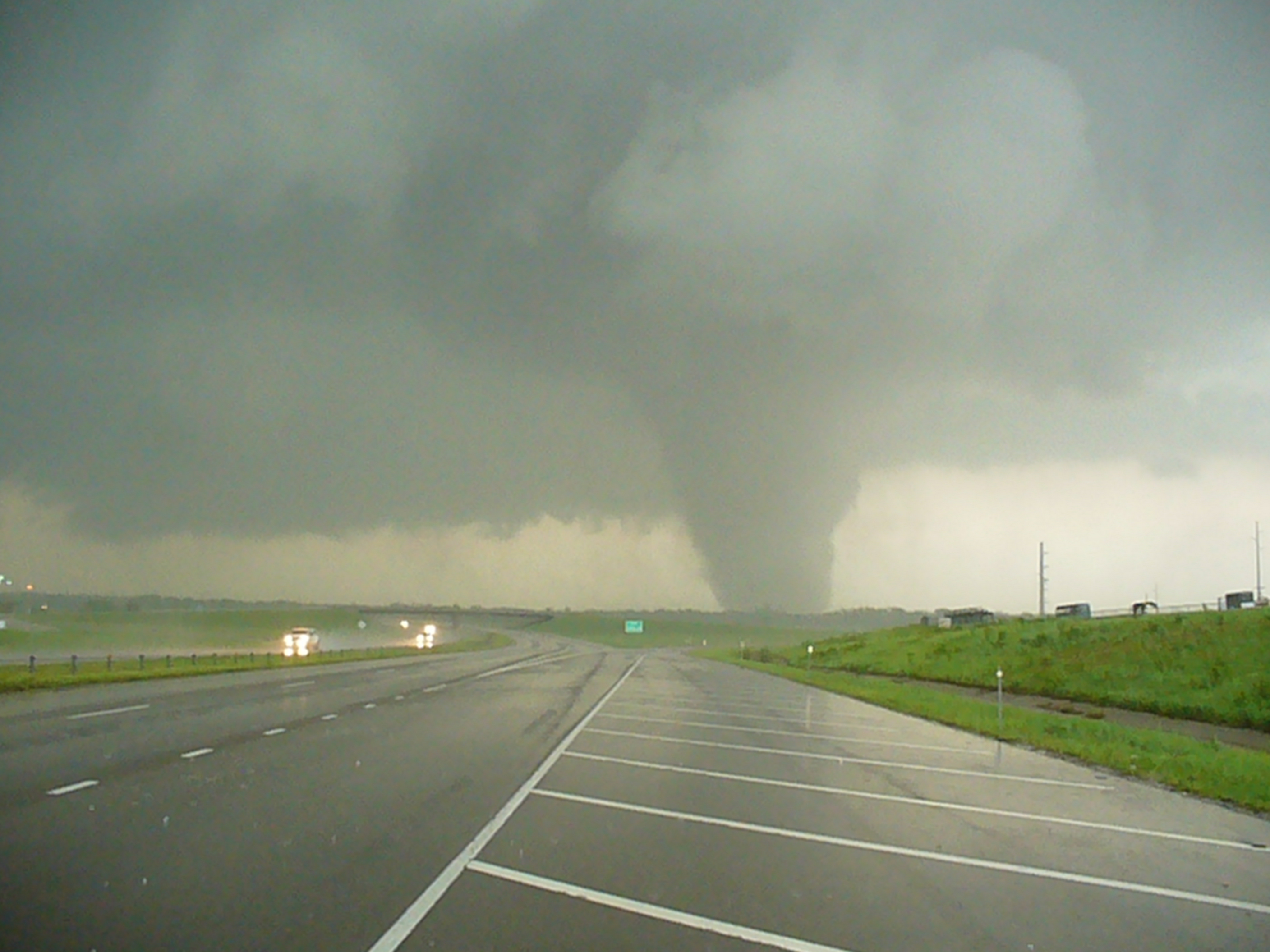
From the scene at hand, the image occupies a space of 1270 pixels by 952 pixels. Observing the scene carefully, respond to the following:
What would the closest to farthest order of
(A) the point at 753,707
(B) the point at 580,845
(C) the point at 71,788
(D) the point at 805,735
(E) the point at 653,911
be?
(E) the point at 653,911
(B) the point at 580,845
(C) the point at 71,788
(D) the point at 805,735
(A) the point at 753,707

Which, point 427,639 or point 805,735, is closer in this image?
point 805,735

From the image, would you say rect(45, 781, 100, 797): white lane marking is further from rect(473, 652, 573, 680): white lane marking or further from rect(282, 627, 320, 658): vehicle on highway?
rect(282, 627, 320, 658): vehicle on highway

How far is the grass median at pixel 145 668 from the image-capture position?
1244 inches

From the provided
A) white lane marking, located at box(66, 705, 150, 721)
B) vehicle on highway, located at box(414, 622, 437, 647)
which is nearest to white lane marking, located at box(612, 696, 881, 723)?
white lane marking, located at box(66, 705, 150, 721)

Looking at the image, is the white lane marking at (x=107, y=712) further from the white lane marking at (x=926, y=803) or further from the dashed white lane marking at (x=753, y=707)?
the dashed white lane marking at (x=753, y=707)

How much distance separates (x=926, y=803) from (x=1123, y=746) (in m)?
11.3

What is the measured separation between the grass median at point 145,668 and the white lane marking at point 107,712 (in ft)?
26.6

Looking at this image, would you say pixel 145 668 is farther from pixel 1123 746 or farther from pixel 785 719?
pixel 1123 746

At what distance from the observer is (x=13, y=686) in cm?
2891

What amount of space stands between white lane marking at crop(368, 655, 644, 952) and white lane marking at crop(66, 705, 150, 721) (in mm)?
11196

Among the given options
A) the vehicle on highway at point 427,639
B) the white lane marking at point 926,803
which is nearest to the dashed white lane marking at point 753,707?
A: the white lane marking at point 926,803

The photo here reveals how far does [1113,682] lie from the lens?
40.6m

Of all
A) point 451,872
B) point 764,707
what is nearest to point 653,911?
point 451,872

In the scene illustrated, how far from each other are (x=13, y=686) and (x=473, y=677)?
17.2 metres
